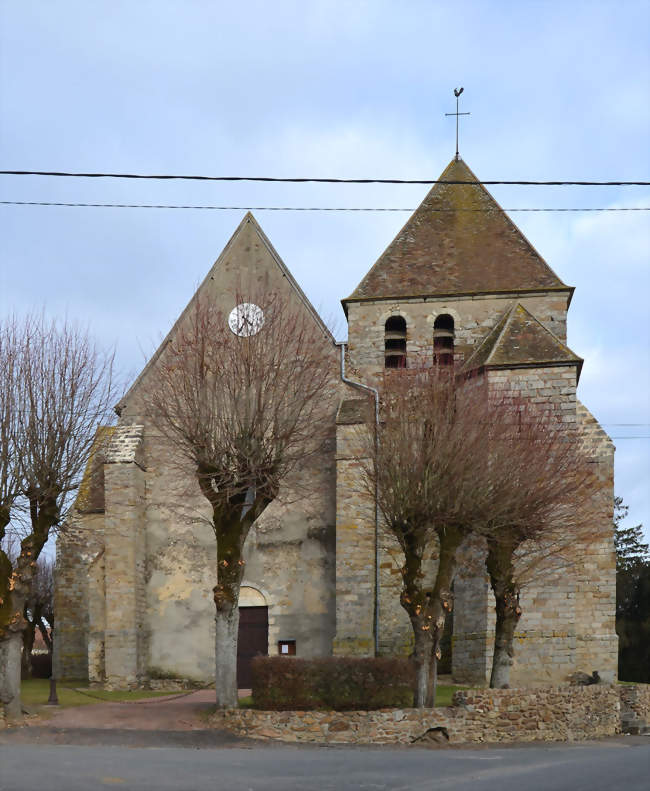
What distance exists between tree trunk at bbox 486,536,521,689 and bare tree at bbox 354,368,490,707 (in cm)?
165

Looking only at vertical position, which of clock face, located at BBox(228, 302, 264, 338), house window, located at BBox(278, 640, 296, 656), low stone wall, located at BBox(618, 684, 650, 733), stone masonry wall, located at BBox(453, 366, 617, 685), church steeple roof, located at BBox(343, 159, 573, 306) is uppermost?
church steeple roof, located at BBox(343, 159, 573, 306)

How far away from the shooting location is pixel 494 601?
928 inches

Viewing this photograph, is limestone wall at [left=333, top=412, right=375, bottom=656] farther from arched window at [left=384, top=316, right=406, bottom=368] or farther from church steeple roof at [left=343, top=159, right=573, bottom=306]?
church steeple roof at [left=343, top=159, right=573, bottom=306]

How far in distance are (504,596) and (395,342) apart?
9.76 meters

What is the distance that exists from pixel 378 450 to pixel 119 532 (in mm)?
7793

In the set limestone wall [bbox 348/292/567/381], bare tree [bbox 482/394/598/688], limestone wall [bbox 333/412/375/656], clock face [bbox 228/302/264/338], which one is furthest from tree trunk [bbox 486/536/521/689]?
limestone wall [bbox 348/292/567/381]

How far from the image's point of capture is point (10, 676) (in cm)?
1773

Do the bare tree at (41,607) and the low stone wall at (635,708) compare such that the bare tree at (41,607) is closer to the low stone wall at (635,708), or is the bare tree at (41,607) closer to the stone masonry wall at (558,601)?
the stone masonry wall at (558,601)

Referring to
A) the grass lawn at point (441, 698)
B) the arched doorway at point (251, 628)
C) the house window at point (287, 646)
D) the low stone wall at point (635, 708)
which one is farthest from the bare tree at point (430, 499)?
the arched doorway at point (251, 628)

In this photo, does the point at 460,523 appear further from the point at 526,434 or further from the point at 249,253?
the point at 249,253

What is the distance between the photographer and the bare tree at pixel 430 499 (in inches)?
751

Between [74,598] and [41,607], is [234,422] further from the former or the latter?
[41,607]

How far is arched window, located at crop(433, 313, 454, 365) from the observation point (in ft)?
93.2

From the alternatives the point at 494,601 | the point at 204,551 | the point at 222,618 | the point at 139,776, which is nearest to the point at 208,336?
the point at 222,618
